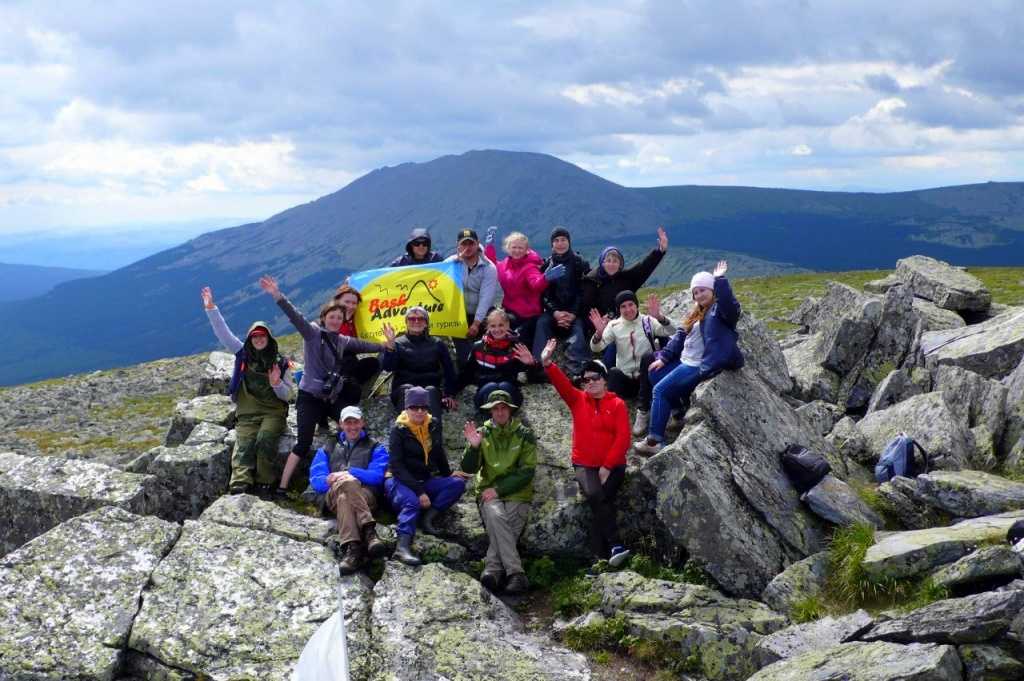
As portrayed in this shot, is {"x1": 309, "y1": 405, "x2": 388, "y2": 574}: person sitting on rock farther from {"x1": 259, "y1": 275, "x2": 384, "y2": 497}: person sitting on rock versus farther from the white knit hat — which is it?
the white knit hat

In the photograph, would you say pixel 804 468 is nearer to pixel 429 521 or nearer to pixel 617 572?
pixel 617 572

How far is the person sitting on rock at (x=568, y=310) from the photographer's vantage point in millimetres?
21844

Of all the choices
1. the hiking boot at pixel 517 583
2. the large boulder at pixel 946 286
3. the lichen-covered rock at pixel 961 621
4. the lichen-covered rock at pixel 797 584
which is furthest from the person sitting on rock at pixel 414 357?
the large boulder at pixel 946 286

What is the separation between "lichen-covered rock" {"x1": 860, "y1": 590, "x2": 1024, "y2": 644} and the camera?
10727 millimetres

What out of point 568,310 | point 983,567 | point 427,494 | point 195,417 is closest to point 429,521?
point 427,494

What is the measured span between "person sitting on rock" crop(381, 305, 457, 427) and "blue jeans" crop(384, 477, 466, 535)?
2.41 metres

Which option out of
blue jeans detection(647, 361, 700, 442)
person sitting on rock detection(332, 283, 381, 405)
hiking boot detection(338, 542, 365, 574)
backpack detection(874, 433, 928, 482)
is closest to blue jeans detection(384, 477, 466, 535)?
hiking boot detection(338, 542, 365, 574)

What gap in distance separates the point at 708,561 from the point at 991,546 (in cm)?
524

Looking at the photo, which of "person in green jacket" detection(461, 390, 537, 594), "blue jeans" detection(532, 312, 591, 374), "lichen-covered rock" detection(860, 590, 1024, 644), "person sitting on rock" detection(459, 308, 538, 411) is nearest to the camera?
"lichen-covered rock" detection(860, 590, 1024, 644)

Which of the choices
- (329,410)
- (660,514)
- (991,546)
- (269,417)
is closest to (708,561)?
(660,514)

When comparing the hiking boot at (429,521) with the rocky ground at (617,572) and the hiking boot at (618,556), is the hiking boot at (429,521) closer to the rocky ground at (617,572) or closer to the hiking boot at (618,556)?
the rocky ground at (617,572)

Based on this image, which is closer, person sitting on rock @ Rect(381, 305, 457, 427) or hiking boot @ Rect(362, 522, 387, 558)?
hiking boot @ Rect(362, 522, 387, 558)

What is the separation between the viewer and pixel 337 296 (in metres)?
20.8

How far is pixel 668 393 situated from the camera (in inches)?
727
